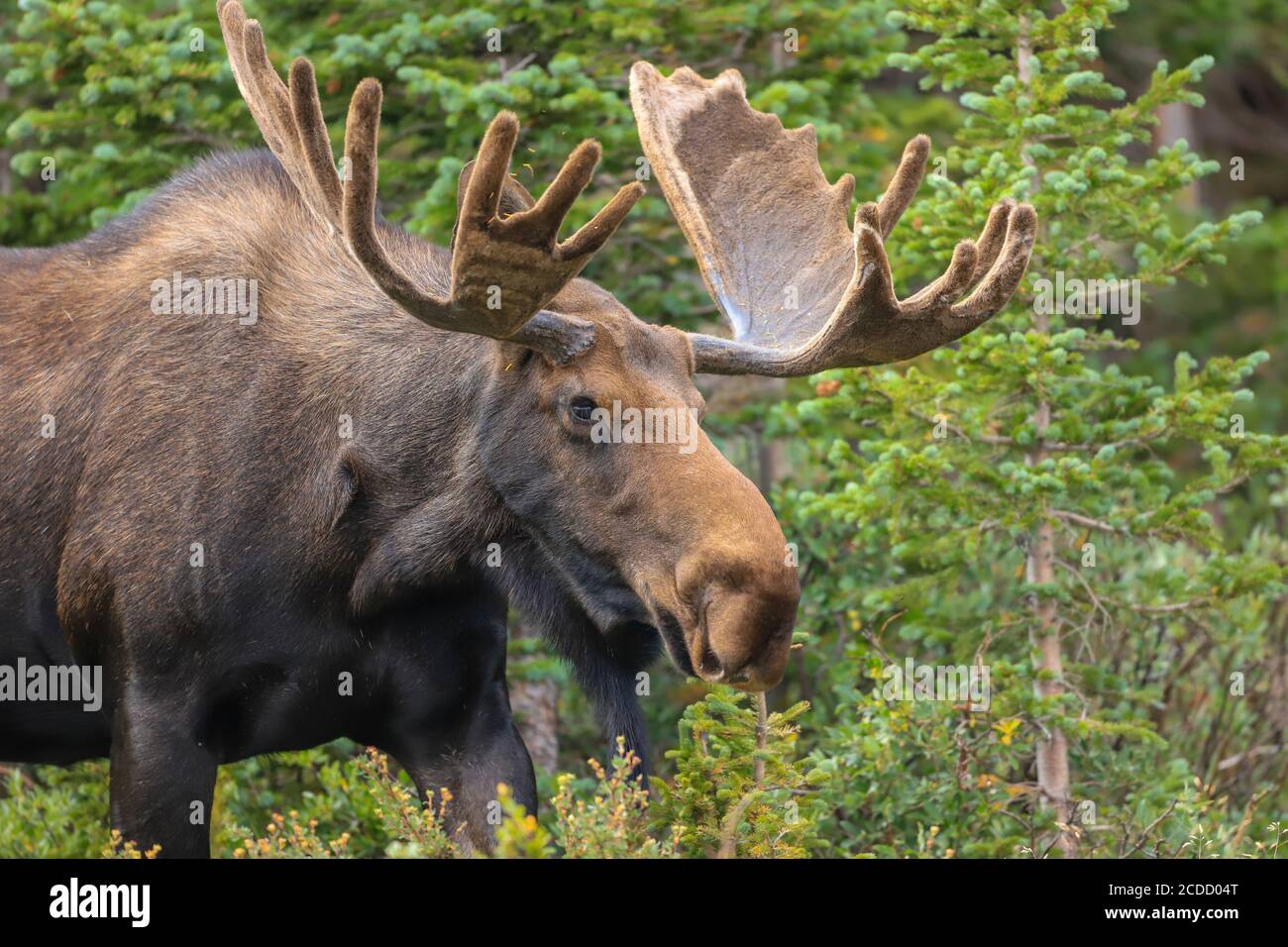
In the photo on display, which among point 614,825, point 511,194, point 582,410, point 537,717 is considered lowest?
point 614,825

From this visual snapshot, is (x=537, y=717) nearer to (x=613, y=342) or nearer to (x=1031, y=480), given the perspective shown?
(x=1031, y=480)

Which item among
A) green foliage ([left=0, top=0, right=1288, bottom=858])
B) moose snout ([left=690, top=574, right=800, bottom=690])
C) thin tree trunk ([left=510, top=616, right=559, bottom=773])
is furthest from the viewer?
thin tree trunk ([left=510, top=616, right=559, bottom=773])

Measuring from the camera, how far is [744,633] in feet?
15.9

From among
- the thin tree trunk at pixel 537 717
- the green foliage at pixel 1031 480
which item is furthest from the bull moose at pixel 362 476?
the thin tree trunk at pixel 537 717

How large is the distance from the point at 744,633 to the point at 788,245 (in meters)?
1.98

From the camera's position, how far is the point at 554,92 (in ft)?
25.6

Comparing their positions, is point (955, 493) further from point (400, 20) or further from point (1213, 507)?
point (1213, 507)

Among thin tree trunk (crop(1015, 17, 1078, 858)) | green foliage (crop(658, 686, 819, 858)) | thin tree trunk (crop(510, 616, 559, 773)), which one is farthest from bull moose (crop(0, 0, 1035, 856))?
thin tree trunk (crop(510, 616, 559, 773))

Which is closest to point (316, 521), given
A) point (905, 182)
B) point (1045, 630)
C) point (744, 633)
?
point (744, 633)

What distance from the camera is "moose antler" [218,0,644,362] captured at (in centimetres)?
475

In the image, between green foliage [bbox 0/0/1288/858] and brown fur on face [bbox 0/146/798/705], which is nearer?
brown fur on face [bbox 0/146/798/705]

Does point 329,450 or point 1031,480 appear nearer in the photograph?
point 329,450

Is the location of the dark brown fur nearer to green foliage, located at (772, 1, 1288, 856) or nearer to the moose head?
the moose head
